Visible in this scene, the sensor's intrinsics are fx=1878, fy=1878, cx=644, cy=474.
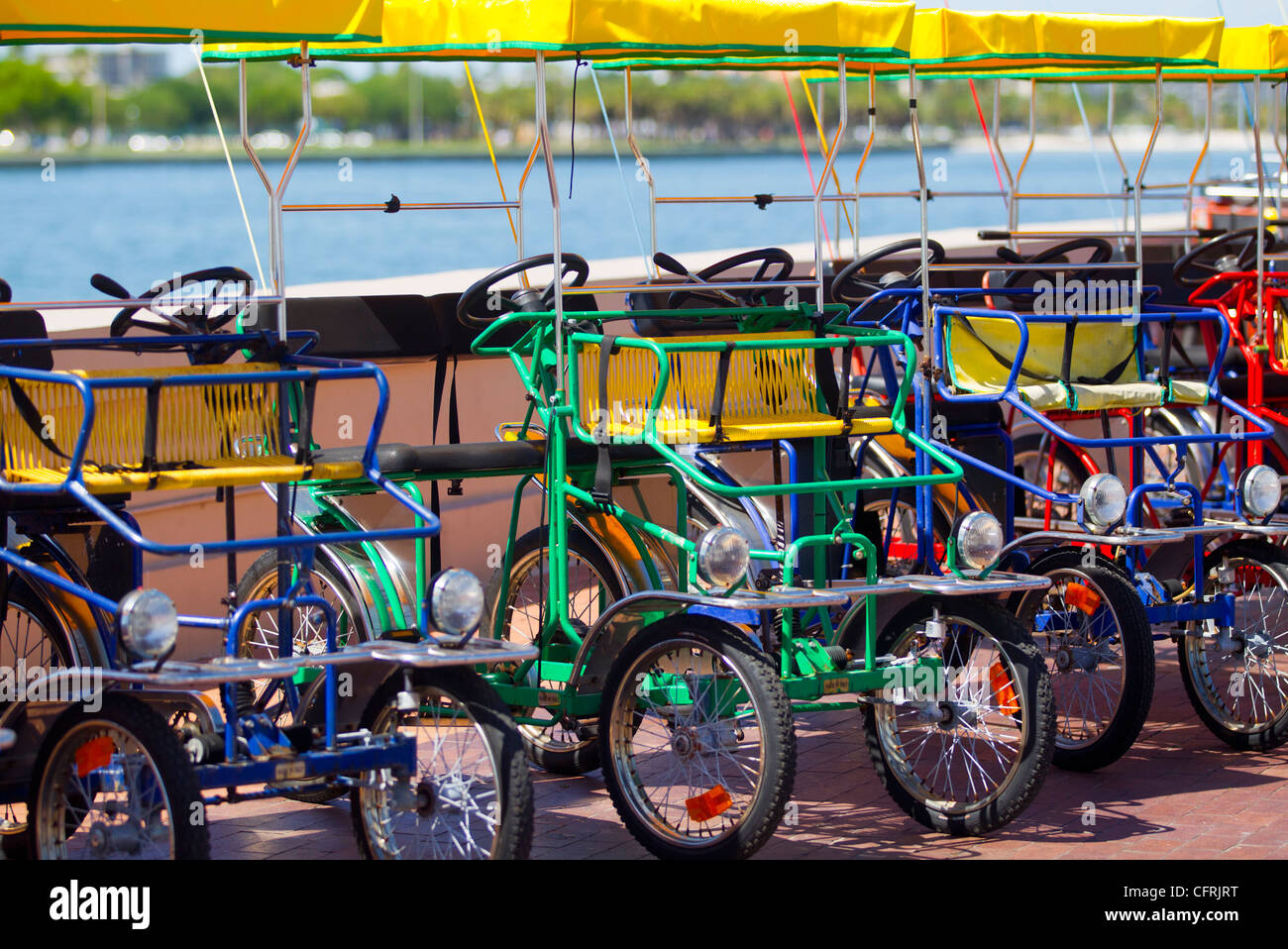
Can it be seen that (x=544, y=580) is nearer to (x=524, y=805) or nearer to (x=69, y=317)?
(x=524, y=805)

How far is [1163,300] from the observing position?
9438mm

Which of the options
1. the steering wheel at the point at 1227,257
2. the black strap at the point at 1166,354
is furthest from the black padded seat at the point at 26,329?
the steering wheel at the point at 1227,257

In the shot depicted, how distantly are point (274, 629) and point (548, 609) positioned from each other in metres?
1.24

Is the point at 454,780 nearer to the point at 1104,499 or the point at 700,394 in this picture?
the point at 700,394

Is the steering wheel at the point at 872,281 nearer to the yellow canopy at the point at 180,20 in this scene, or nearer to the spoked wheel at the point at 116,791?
the yellow canopy at the point at 180,20

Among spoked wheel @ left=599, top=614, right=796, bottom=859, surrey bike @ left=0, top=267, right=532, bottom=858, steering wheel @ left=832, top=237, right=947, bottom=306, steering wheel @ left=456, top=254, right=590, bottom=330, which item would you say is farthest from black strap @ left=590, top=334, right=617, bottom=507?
steering wheel @ left=832, top=237, right=947, bottom=306

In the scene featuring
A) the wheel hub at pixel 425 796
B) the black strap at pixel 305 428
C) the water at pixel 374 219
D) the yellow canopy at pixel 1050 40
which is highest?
the water at pixel 374 219

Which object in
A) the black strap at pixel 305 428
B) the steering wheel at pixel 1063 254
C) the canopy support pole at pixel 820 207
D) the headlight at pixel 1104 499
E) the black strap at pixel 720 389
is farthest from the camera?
the steering wheel at pixel 1063 254

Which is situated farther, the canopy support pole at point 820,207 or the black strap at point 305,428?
the canopy support pole at point 820,207

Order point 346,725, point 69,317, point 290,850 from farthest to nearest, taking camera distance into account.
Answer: point 69,317 → point 290,850 → point 346,725

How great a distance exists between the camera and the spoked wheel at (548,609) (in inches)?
228

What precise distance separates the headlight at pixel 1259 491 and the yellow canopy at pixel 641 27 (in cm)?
192

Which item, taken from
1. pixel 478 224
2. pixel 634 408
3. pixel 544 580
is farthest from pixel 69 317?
pixel 478 224

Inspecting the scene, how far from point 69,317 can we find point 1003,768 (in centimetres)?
463
